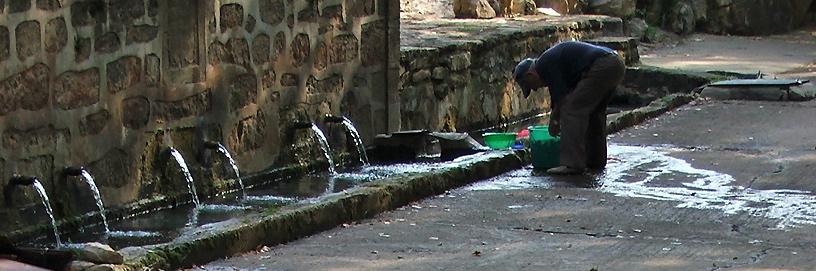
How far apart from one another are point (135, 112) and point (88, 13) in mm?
697

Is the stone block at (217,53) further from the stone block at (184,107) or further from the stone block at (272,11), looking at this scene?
the stone block at (272,11)

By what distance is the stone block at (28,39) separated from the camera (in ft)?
25.5

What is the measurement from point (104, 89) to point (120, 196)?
599mm

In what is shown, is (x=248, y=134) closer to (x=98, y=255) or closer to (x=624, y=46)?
(x=98, y=255)

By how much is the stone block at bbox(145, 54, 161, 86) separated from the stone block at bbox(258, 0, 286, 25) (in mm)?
1191

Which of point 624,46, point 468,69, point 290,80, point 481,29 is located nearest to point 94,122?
point 290,80

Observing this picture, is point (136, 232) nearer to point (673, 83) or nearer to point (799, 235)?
point (799, 235)

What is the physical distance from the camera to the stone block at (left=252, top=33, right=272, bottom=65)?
990cm

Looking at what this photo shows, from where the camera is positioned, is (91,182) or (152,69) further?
(152,69)

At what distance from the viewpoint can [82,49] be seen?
8.25 meters

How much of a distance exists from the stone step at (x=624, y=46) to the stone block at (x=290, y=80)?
19.7ft

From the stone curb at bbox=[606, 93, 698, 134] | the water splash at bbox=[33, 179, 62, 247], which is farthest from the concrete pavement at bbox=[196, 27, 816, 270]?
the water splash at bbox=[33, 179, 62, 247]

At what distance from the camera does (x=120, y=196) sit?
864cm

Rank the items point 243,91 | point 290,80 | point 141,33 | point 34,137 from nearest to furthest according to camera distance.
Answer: point 34,137 → point 141,33 → point 243,91 → point 290,80
